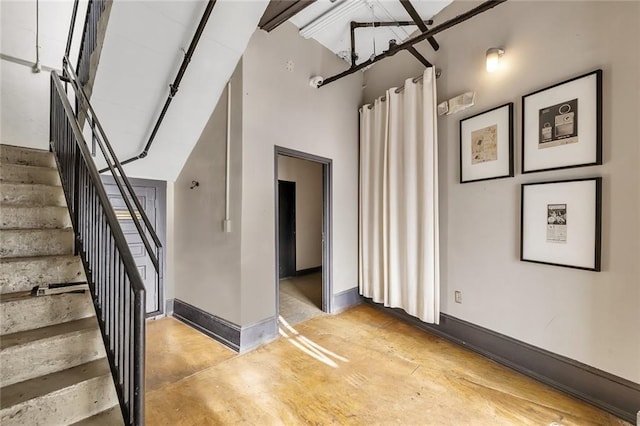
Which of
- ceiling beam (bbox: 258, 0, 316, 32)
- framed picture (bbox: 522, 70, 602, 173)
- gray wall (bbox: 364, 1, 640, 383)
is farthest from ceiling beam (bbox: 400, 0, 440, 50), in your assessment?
framed picture (bbox: 522, 70, 602, 173)

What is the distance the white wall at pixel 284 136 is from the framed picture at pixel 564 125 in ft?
6.50

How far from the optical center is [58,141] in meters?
2.26

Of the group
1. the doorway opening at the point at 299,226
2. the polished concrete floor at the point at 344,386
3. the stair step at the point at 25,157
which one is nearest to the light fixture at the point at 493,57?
the polished concrete floor at the point at 344,386

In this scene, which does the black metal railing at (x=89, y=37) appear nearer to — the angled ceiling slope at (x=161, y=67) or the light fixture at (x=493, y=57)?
the angled ceiling slope at (x=161, y=67)

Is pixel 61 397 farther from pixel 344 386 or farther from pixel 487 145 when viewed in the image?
pixel 487 145

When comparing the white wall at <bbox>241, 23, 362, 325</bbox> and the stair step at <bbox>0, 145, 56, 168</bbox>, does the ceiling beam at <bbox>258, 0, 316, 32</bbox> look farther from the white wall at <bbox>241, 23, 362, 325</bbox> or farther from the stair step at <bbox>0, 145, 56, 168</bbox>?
the stair step at <bbox>0, 145, 56, 168</bbox>

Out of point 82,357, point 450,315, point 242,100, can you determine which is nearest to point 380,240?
point 450,315

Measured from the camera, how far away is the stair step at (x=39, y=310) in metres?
1.38

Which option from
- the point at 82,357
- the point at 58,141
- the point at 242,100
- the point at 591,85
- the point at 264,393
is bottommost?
the point at 264,393

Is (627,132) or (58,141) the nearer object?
(627,132)

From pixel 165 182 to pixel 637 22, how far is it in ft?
14.5

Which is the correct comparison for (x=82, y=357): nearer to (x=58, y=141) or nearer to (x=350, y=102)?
(x=58, y=141)

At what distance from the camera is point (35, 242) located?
172cm

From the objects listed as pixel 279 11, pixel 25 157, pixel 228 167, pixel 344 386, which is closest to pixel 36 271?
pixel 25 157
